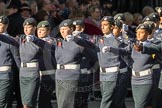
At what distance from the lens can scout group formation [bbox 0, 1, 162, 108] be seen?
10.4 m

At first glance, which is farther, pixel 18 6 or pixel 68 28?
pixel 18 6

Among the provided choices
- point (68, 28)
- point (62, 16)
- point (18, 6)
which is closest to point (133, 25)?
point (62, 16)

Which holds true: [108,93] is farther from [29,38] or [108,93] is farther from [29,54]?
[29,38]

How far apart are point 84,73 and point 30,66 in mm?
804

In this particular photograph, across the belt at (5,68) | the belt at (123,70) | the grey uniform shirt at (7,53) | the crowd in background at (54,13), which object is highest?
the crowd in background at (54,13)

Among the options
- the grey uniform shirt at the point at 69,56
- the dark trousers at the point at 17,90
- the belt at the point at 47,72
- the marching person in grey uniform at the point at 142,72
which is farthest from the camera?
the dark trousers at the point at 17,90

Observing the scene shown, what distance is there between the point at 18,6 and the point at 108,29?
87.0 inches

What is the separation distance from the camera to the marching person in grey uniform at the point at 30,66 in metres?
10.7

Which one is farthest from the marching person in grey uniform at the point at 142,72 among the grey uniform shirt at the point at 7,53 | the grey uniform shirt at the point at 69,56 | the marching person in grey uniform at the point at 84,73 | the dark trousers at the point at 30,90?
the grey uniform shirt at the point at 7,53

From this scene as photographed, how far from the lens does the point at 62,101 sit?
10.5m

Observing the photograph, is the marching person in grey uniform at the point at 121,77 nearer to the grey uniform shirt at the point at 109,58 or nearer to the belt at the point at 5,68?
the grey uniform shirt at the point at 109,58

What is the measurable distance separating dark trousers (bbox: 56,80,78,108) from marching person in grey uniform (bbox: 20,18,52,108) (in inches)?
17.0

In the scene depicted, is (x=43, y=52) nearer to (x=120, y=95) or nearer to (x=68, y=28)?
(x=68, y=28)

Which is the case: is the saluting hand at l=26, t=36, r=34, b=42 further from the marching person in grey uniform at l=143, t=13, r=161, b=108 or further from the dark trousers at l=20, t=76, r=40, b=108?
the marching person in grey uniform at l=143, t=13, r=161, b=108
